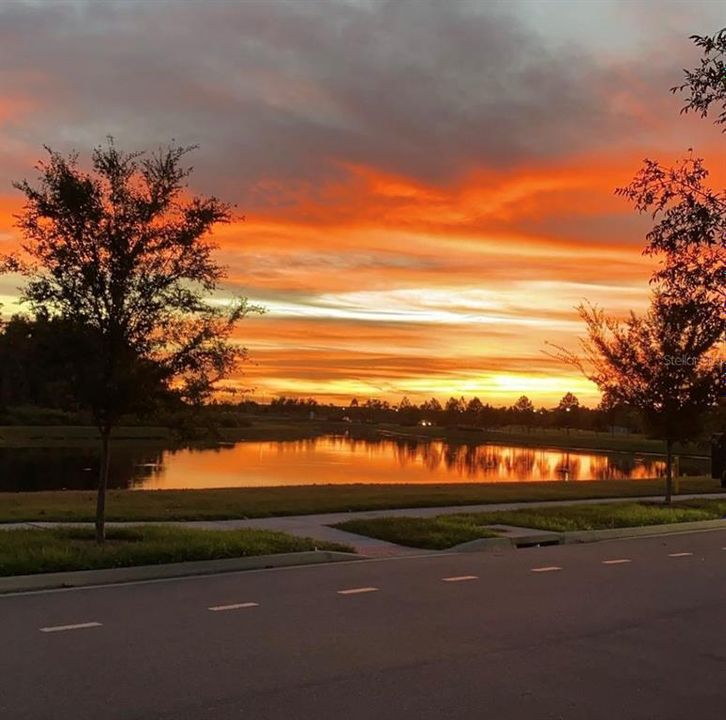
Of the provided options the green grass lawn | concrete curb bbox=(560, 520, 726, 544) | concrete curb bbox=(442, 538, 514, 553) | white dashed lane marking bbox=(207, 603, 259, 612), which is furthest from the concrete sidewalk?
white dashed lane marking bbox=(207, 603, 259, 612)

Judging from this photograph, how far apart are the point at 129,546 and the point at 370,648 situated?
16.5ft

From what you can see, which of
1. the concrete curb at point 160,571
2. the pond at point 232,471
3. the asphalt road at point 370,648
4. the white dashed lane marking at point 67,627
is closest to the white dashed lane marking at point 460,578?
the asphalt road at point 370,648

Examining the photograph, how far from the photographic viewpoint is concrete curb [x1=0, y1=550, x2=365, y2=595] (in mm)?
9469

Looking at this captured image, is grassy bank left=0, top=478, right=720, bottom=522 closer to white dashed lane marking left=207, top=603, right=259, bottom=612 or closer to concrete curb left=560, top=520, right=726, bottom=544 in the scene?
concrete curb left=560, top=520, right=726, bottom=544

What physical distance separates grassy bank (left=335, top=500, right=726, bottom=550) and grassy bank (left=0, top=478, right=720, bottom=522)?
7.29 feet

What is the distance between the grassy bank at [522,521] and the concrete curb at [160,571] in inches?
84.6

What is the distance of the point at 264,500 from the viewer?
62.0 feet

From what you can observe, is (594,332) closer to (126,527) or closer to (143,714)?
(126,527)

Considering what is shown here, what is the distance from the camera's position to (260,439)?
92.9m

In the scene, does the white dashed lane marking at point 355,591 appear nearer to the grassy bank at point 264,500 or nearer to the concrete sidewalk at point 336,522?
the concrete sidewalk at point 336,522

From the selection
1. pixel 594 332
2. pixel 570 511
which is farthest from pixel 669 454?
pixel 570 511

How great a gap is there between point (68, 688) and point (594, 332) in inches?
731

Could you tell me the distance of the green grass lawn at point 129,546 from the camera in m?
10.1

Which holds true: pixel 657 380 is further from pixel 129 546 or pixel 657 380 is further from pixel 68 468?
pixel 68 468
